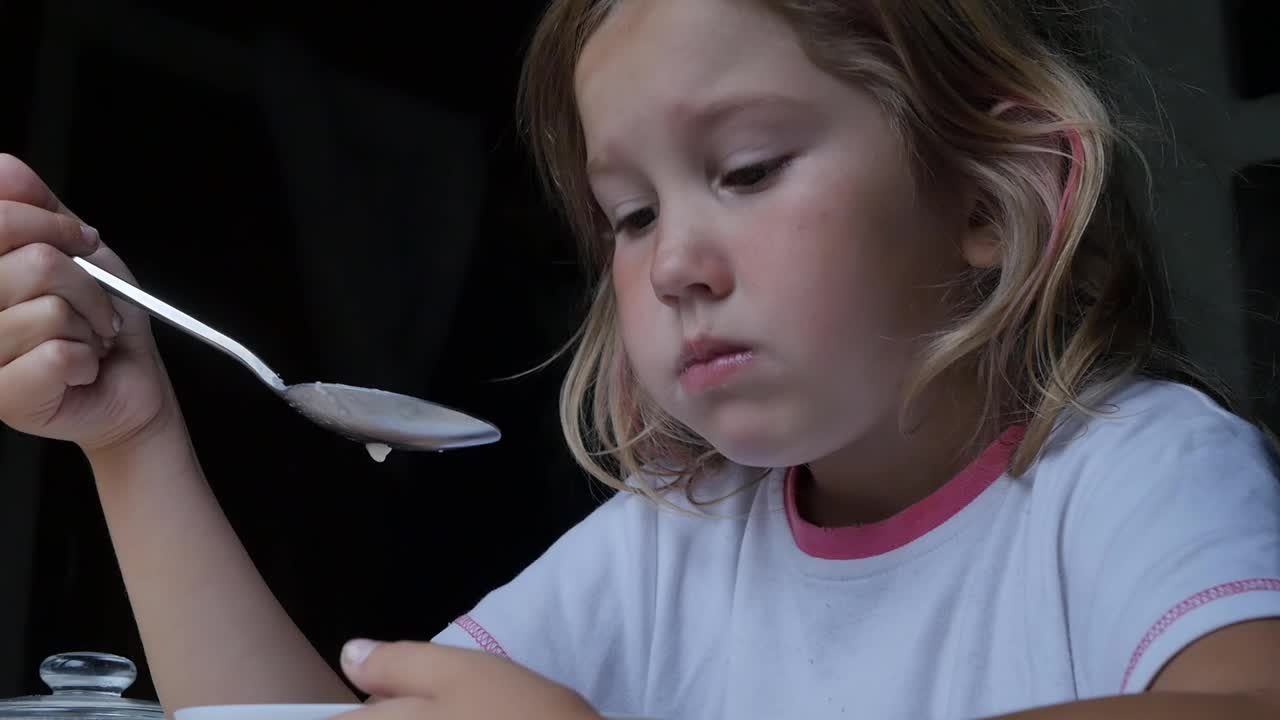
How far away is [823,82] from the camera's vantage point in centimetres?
76

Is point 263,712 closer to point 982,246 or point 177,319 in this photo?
point 177,319

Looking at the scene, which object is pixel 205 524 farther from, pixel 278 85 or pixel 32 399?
pixel 278 85

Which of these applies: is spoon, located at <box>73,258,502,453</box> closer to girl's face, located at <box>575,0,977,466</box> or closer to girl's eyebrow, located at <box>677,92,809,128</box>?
girl's face, located at <box>575,0,977,466</box>

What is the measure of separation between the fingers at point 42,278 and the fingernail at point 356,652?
1.24ft

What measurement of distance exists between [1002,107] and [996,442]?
0.72 feet

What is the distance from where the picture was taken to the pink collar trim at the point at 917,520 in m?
0.82

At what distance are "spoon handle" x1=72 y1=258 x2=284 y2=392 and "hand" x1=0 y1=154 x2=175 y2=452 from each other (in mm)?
18

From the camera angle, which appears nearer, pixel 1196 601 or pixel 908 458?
pixel 1196 601

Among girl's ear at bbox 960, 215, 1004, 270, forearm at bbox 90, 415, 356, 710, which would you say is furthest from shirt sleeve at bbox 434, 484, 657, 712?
girl's ear at bbox 960, 215, 1004, 270

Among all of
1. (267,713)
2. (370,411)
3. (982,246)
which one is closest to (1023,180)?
(982,246)

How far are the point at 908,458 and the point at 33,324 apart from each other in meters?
0.57

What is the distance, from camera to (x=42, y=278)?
0.80 m

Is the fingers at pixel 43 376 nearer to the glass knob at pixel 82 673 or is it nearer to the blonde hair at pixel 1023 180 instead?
the glass knob at pixel 82 673

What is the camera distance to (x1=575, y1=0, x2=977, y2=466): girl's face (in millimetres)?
728
